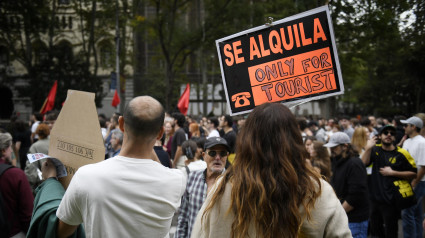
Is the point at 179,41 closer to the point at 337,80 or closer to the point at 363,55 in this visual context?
the point at 363,55

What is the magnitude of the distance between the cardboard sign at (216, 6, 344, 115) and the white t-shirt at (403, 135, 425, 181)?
11.8ft

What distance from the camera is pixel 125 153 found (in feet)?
7.93

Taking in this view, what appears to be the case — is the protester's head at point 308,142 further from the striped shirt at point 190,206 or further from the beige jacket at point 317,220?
the beige jacket at point 317,220

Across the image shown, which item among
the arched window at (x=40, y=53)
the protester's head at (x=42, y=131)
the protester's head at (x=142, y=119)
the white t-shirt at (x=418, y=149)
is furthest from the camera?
the arched window at (x=40, y=53)

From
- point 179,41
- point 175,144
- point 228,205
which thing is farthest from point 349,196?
point 179,41

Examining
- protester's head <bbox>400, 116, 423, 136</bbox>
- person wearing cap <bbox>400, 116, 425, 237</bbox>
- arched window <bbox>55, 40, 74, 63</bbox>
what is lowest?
person wearing cap <bbox>400, 116, 425, 237</bbox>

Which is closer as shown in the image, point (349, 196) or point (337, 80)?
point (337, 80)

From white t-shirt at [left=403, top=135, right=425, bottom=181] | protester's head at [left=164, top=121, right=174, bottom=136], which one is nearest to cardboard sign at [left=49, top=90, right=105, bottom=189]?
white t-shirt at [left=403, top=135, right=425, bottom=181]

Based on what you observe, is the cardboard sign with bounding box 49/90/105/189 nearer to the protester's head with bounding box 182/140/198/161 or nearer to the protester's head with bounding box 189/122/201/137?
the protester's head with bounding box 182/140/198/161

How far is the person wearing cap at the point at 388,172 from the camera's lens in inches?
242

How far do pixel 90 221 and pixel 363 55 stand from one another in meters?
17.1

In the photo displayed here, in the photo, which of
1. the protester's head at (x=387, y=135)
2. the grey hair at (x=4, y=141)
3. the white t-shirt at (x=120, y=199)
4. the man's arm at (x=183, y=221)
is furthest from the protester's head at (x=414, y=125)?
the grey hair at (x=4, y=141)

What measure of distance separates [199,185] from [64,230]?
1.93 metres

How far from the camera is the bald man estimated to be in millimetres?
2238
